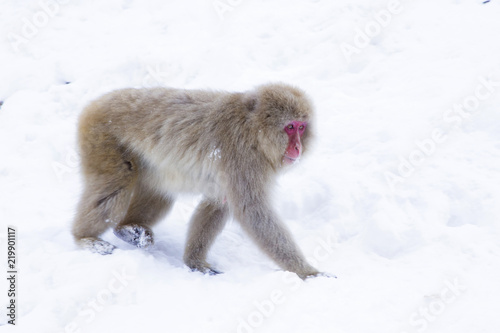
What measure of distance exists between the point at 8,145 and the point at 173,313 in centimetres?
359

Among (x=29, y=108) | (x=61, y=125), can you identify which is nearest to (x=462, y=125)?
(x=61, y=125)

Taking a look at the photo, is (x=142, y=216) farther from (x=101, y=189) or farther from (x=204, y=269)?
(x=204, y=269)

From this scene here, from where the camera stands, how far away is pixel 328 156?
522cm

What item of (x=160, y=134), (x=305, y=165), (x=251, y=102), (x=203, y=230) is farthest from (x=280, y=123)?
(x=305, y=165)

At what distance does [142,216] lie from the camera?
15.1 feet

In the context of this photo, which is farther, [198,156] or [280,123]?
[198,156]

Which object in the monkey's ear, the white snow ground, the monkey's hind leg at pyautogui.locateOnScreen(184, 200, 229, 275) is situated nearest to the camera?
the white snow ground

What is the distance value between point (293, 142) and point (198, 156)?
76 cm

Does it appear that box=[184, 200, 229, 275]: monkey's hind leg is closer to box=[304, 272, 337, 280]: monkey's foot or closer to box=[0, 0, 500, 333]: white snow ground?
box=[0, 0, 500, 333]: white snow ground

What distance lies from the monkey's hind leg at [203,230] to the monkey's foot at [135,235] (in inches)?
13.1

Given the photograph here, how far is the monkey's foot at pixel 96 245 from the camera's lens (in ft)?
12.7

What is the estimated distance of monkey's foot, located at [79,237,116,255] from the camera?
152 inches

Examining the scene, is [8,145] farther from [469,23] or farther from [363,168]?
[469,23]

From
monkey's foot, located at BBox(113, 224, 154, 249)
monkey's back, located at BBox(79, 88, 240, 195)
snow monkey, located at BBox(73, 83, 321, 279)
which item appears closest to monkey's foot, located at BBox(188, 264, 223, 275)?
snow monkey, located at BBox(73, 83, 321, 279)
